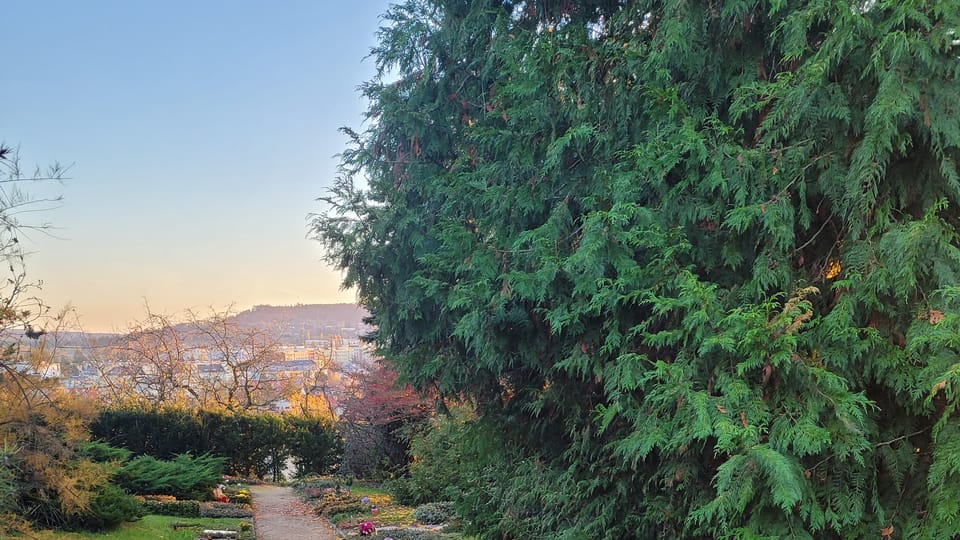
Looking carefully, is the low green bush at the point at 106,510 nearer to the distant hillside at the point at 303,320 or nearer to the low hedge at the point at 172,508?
the low hedge at the point at 172,508

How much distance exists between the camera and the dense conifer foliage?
11.5ft

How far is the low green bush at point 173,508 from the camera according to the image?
34.2 feet

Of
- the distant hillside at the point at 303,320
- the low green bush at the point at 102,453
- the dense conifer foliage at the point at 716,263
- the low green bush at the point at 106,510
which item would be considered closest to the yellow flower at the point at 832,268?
the dense conifer foliage at the point at 716,263

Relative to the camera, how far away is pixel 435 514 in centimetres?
1019

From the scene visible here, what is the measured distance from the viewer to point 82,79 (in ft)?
32.6

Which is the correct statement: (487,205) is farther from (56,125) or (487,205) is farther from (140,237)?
(140,237)

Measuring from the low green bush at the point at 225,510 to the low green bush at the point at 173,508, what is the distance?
0.16 metres

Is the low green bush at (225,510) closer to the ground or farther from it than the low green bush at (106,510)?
closer to the ground

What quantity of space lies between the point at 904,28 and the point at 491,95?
11.5ft

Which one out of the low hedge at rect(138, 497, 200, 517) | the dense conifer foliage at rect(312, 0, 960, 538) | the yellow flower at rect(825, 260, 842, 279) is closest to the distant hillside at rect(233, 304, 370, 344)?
the low hedge at rect(138, 497, 200, 517)

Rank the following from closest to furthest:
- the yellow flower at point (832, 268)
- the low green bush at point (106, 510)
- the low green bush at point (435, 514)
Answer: the yellow flower at point (832, 268), the low green bush at point (106, 510), the low green bush at point (435, 514)

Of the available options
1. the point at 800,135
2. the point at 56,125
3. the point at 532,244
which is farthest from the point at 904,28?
the point at 56,125

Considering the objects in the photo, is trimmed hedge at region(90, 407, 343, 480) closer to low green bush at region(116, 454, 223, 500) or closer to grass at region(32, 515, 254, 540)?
low green bush at region(116, 454, 223, 500)

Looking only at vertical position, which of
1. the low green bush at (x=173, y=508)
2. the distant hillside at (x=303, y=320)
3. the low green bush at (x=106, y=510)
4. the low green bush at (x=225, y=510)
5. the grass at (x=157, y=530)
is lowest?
the low green bush at (x=225, y=510)
